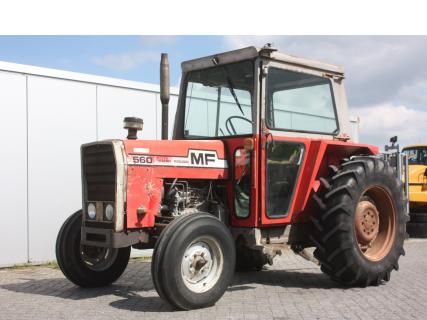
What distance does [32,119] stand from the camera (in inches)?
335

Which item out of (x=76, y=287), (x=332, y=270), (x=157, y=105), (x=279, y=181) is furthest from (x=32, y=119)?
(x=332, y=270)

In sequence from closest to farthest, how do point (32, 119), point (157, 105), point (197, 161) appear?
1. point (197, 161)
2. point (32, 119)
3. point (157, 105)

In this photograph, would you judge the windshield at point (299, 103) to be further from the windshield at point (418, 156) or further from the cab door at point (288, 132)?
the windshield at point (418, 156)

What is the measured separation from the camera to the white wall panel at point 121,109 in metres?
9.37

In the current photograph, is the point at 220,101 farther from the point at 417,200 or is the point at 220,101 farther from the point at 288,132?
the point at 417,200

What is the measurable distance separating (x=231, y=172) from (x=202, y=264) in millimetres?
1209

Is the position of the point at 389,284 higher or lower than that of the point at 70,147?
lower

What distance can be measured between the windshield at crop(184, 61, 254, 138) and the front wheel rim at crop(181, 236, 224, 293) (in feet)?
4.44

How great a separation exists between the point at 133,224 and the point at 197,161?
0.99 m

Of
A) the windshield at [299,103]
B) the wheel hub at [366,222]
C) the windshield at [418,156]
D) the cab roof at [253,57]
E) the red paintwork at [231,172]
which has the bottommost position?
the wheel hub at [366,222]

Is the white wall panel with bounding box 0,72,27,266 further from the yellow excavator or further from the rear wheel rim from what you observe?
the yellow excavator

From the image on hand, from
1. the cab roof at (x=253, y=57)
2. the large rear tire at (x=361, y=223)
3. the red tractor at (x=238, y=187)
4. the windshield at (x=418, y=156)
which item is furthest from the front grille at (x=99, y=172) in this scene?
the windshield at (x=418, y=156)

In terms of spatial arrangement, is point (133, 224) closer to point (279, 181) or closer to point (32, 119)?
point (279, 181)

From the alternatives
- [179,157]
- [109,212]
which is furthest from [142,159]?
[109,212]
